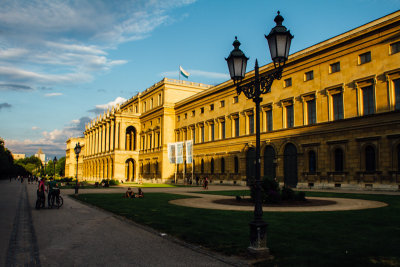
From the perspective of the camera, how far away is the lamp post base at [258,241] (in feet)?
26.2

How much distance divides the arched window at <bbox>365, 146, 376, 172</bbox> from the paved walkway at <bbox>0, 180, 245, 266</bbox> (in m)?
27.3

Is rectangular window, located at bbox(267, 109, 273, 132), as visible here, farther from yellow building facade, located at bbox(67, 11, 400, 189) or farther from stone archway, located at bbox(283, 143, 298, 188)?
stone archway, located at bbox(283, 143, 298, 188)

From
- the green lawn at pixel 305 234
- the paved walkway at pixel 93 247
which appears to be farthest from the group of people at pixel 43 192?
the green lawn at pixel 305 234

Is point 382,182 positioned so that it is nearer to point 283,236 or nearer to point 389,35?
point 389,35

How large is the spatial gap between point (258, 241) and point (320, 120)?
1310 inches

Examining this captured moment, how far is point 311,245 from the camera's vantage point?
29.5 ft

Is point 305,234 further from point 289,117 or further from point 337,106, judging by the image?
point 289,117

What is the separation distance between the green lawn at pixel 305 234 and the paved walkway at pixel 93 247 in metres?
0.82

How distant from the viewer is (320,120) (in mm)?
38781

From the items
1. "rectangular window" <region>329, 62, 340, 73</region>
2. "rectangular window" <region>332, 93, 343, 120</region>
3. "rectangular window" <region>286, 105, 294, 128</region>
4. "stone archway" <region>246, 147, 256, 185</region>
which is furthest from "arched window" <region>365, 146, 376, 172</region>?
"stone archway" <region>246, 147, 256, 185</region>

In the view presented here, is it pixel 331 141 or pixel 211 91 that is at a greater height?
pixel 211 91

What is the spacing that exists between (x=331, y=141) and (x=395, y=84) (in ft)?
28.2

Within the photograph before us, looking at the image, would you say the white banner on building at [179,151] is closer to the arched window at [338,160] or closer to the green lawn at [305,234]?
the arched window at [338,160]

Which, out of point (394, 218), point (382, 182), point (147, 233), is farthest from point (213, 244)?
point (382, 182)
